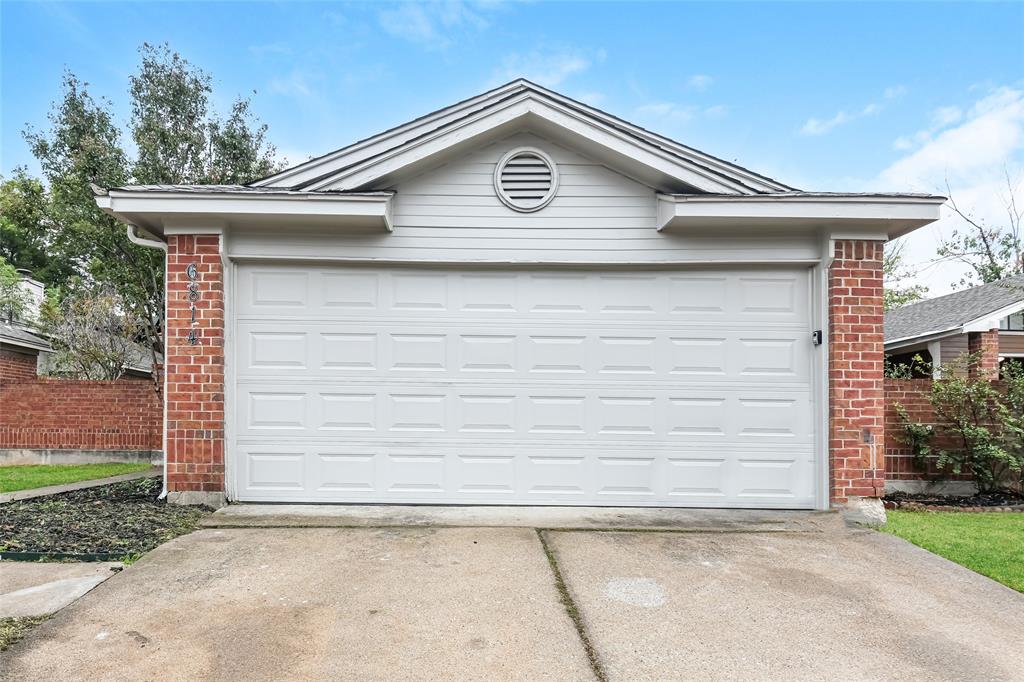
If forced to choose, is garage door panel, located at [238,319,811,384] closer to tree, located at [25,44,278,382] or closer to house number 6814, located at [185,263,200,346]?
house number 6814, located at [185,263,200,346]

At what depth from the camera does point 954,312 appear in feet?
40.4

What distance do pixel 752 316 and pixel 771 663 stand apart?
3487mm

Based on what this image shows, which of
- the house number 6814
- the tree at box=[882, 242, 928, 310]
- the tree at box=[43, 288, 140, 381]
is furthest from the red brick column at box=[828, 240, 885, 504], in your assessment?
the tree at box=[882, 242, 928, 310]

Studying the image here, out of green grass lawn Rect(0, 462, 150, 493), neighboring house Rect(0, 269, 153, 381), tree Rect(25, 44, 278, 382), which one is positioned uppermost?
tree Rect(25, 44, 278, 382)

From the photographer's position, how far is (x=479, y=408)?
523cm

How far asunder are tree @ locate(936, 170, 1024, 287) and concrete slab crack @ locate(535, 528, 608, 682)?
24681mm

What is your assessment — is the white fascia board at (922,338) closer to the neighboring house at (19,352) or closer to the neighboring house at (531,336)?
the neighboring house at (531,336)

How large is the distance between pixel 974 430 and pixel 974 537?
1.93 meters

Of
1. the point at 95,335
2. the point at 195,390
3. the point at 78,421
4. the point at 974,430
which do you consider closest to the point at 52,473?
the point at 78,421

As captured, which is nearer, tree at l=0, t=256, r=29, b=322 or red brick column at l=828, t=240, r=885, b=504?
red brick column at l=828, t=240, r=885, b=504

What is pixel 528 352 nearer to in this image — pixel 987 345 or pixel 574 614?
pixel 574 614

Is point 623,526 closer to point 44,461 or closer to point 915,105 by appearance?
point 44,461

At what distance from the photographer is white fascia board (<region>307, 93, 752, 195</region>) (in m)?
4.99

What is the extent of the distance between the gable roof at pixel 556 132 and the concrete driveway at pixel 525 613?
327cm
